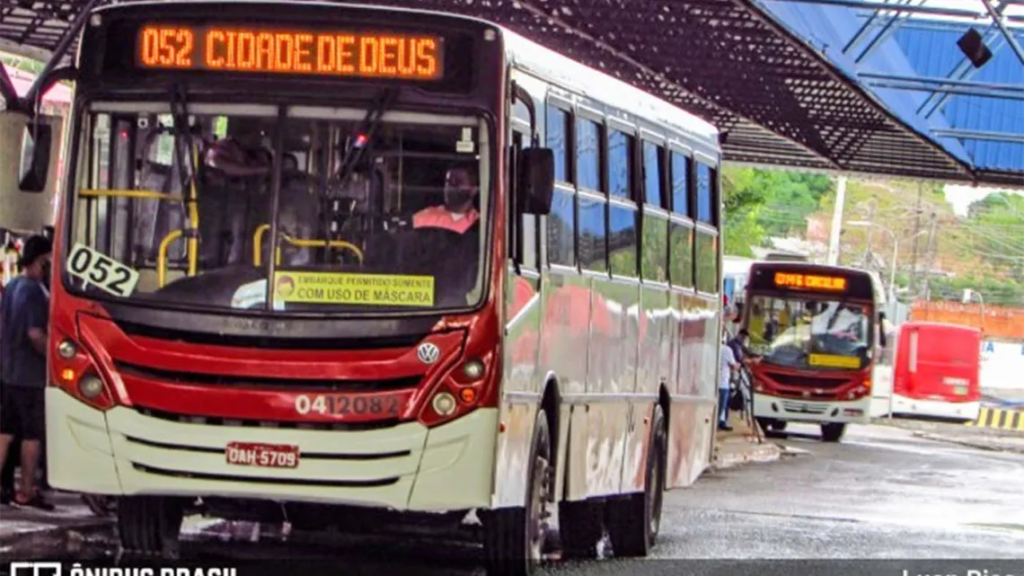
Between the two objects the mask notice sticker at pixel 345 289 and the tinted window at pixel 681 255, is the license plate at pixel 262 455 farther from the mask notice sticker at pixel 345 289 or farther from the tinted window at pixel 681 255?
the tinted window at pixel 681 255

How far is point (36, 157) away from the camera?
11.2 m

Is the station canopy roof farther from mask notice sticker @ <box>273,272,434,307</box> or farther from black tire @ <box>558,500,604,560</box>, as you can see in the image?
mask notice sticker @ <box>273,272,434,307</box>

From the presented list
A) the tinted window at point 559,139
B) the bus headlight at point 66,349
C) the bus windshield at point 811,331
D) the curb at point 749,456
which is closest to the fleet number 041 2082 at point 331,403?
the bus headlight at point 66,349

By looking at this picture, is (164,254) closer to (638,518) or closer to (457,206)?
(457,206)

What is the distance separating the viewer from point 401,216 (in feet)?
37.0

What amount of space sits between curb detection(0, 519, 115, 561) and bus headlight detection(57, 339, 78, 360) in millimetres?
1485

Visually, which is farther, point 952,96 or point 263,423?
point 952,96

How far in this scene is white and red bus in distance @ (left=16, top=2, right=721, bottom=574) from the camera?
1108 centimetres

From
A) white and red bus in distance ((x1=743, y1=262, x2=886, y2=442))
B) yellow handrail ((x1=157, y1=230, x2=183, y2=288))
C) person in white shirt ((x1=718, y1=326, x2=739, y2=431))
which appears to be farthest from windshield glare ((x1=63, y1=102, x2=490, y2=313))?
white and red bus in distance ((x1=743, y1=262, x2=886, y2=442))

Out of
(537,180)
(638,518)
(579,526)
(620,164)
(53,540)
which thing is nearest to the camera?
(537,180)

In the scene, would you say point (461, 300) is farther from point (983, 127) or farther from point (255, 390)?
point (983, 127)

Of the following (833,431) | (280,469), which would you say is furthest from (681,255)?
(833,431)

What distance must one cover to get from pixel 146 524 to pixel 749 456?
22374 mm

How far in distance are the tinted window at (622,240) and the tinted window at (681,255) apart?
4.38 feet
